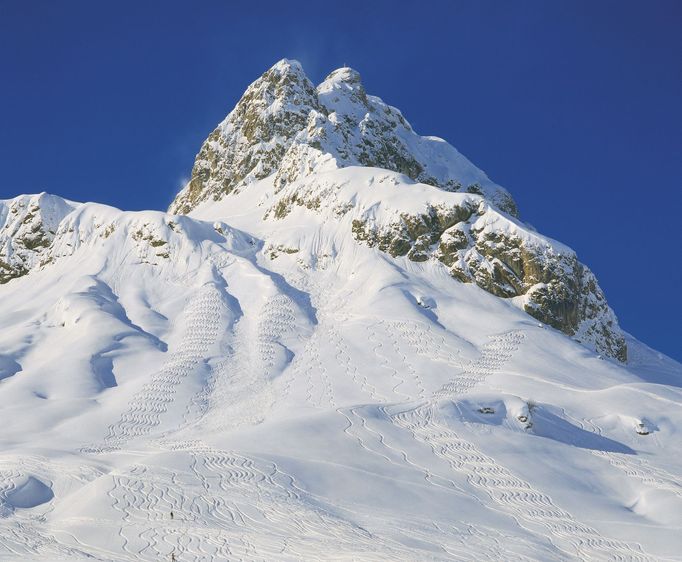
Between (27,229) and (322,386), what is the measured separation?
41.6 metres

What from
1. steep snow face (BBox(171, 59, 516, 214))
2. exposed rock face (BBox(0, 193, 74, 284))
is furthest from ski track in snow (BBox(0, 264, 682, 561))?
steep snow face (BBox(171, 59, 516, 214))

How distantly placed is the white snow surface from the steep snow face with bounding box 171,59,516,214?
2013cm

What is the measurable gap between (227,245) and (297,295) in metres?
11.6

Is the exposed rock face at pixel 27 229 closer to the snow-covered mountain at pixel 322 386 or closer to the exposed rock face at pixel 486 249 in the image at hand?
the snow-covered mountain at pixel 322 386

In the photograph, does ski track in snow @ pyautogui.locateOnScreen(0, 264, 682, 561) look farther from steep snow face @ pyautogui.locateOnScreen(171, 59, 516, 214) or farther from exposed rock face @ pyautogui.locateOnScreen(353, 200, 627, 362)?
steep snow face @ pyautogui.locateOnScreen(171, 59, 516, 214)

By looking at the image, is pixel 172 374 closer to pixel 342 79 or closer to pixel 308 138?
pixel 308 138

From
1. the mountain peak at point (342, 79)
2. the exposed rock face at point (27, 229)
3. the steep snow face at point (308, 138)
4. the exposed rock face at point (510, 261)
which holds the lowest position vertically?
the exposed rock face at point (27, 229)

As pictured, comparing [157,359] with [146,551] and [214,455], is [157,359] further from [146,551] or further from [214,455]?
[146,551]

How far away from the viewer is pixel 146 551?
18750 mm

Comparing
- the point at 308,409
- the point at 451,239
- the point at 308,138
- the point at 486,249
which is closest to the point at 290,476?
the point at 308,409

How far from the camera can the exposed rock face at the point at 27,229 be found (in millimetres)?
65000

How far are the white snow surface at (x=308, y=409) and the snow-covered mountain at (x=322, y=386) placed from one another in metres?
0.14

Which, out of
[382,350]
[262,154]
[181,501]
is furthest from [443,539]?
[262,154]

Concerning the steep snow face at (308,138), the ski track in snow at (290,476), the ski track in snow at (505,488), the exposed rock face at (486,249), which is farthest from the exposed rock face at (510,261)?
the steep snow face at (308,138)
